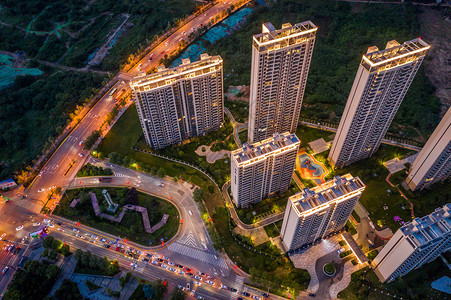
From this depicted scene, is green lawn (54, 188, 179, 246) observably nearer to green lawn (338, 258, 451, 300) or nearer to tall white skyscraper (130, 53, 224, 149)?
tall white skyscraper (130, 53, 224, 149)

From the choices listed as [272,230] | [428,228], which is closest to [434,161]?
[428,228]

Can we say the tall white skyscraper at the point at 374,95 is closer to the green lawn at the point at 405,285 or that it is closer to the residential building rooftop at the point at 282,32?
the residential building rooftop at the point at 282,32

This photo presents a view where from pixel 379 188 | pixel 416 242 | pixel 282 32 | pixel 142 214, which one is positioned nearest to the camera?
pixel 416 242

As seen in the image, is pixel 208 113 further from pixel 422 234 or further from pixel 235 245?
pixel 422 234

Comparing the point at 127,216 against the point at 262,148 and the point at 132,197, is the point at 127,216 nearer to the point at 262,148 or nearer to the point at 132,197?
the point at 132,197

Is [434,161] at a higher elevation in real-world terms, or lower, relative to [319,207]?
lower

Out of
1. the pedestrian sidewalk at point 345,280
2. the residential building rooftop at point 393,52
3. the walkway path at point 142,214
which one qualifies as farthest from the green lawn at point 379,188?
the walkway path at point 142,214

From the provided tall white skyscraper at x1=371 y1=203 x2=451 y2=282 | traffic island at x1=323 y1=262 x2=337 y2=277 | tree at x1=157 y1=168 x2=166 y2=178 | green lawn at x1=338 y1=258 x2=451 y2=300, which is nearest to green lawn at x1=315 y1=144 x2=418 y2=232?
green lawn at x1=338 y1=258 x2=451 y2=300
